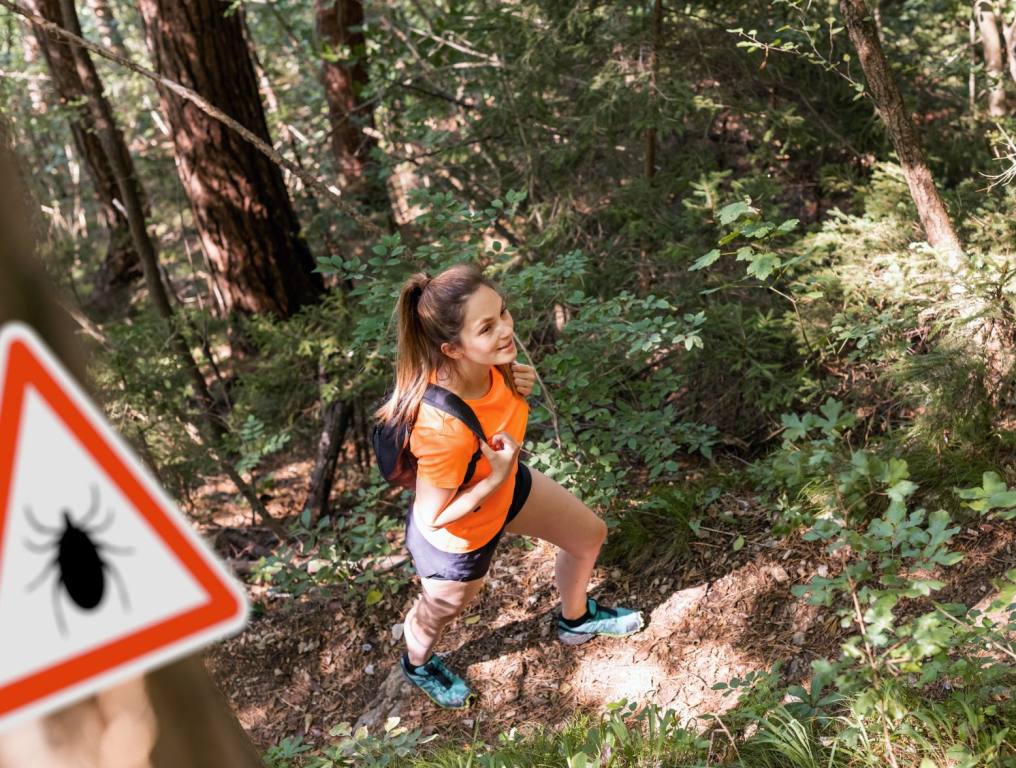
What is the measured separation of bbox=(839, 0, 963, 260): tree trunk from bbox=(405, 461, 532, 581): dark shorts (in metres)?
2.35

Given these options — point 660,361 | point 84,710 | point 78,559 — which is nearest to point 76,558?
point 78,559

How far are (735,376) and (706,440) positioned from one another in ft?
2.69

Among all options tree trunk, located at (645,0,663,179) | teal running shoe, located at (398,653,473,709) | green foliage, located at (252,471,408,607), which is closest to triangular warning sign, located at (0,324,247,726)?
teal running shoe, located at (398,653,473,709)

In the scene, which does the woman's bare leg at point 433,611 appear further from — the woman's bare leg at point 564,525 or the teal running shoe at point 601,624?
the teal running shoe at point 601,624

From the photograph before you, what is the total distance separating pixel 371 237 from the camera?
325 inches

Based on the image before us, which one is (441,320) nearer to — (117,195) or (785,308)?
(785,308)

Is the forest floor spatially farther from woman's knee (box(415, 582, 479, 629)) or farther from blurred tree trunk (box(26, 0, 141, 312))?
blurred tree trunk (box(26, 0, 141, 312))

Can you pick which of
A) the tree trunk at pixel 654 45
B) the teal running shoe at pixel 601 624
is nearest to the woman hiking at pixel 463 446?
the teal running shoe at pixel 601 624

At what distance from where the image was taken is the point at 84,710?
48.4 inches

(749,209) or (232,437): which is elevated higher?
(749,209)

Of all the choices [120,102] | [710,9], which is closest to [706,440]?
[710,9]

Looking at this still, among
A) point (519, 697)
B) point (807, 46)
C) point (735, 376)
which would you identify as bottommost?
point (519, 697)

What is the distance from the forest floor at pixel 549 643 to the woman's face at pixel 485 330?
64.6 inches

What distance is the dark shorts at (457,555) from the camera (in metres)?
3.69
